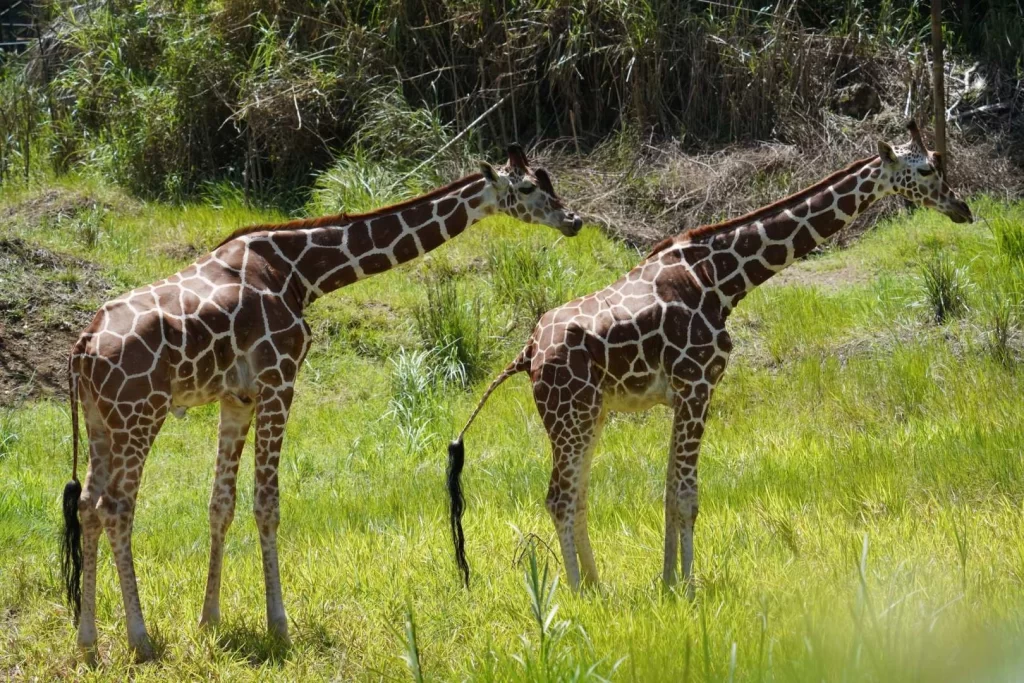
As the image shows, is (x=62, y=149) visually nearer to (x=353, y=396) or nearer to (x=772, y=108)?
(x=353, y=396)

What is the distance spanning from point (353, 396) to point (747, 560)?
5.41m

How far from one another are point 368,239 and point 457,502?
1591 mm

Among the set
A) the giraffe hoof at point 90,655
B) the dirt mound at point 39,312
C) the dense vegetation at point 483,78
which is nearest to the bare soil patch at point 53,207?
the dense vegetation at point 483,78

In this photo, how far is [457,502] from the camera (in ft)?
21.6

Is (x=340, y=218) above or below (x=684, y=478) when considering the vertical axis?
above

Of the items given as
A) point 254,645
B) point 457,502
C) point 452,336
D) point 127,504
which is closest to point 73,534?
point 127,504

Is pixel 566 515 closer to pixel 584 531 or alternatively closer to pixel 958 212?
pixel 584 531

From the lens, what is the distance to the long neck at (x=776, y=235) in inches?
270

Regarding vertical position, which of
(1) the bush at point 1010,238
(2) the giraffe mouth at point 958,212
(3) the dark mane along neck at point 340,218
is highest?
(3) the dark mane along neck at point 340,218

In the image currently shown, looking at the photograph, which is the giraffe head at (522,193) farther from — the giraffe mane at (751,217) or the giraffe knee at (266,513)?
the giraffe knee at (266,513)

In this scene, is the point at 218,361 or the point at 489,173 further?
the point at 489,173

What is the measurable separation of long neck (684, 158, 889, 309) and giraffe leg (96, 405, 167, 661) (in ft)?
10.5

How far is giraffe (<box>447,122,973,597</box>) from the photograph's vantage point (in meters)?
6.48

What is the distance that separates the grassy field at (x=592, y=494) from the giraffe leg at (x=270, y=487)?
19 centimetres
